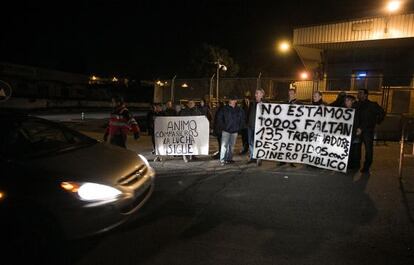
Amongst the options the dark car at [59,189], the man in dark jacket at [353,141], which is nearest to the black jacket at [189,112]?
the man in dark jacket at [353,141]

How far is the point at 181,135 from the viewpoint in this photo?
9164mm

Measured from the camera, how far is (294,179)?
743 centimetres

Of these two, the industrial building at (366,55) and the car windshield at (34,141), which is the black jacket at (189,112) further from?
the industrial building at (366,55)

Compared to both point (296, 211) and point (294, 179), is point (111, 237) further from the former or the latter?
point (294, 179)

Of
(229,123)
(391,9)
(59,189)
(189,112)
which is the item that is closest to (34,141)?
(59,189)

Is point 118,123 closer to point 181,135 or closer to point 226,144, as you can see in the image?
point 181,135

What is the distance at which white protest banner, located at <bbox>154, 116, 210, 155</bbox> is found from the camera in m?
9.15

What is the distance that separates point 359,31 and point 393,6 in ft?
6.70

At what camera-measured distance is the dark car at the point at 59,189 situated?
12.4ft

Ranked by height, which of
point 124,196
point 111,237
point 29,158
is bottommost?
point 111,237

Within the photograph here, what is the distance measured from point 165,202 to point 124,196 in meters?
1.75

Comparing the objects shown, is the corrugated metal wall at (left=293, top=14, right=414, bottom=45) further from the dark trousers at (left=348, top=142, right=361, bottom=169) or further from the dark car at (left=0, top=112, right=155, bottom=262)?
the dark car at (left=0, top=112, right=155, bottom=262)

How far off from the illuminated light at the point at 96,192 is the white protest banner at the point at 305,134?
4.93 metres

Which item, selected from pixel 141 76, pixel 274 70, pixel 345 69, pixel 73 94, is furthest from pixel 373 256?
pixel 141 76
